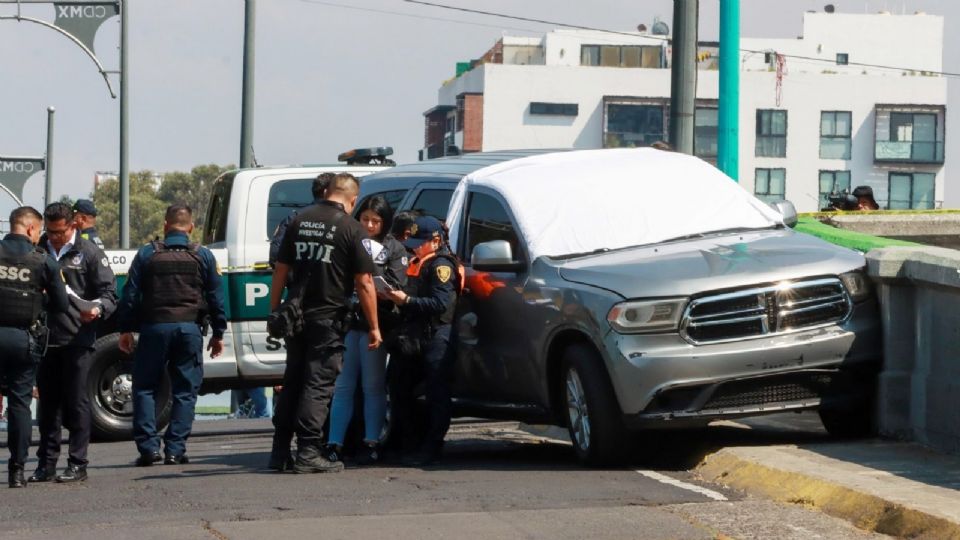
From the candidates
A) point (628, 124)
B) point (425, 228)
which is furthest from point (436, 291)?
point (628, 124)

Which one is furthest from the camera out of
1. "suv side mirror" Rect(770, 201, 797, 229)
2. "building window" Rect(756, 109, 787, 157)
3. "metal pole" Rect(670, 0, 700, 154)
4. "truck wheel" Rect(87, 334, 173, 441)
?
Result: "building window" Rect(756, 109, 787, 157)

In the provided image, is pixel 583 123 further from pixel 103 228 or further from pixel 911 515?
pixel 911 515

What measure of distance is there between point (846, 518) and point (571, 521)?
1.27 metres

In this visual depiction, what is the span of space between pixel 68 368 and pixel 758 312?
4.22 metres

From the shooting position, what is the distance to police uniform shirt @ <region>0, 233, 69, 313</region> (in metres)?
11.3

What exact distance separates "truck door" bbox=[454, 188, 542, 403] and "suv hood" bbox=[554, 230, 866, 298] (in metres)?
0.43

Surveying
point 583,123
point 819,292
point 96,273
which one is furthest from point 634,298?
point 583,123

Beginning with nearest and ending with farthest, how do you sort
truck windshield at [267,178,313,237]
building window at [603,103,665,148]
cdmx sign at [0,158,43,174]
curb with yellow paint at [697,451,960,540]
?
curb with yellow paint at [697,451,960,540] → truck windshield at [267,178,313,237] → cdmx sign at [0,158,43,174] → building window at [603,103,665,148]

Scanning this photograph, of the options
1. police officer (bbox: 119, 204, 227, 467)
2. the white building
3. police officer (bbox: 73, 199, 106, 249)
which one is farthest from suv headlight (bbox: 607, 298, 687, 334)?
the white building

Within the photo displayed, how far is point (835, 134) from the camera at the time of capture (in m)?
103

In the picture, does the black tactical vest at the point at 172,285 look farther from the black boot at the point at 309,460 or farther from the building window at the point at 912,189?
the building window at the point at 912,189

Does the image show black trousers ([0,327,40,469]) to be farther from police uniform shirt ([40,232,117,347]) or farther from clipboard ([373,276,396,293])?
clipboard ([373,276,396,293])

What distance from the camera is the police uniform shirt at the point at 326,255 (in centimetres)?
1128

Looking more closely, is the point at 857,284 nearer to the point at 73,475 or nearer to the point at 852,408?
the point at 852,408
